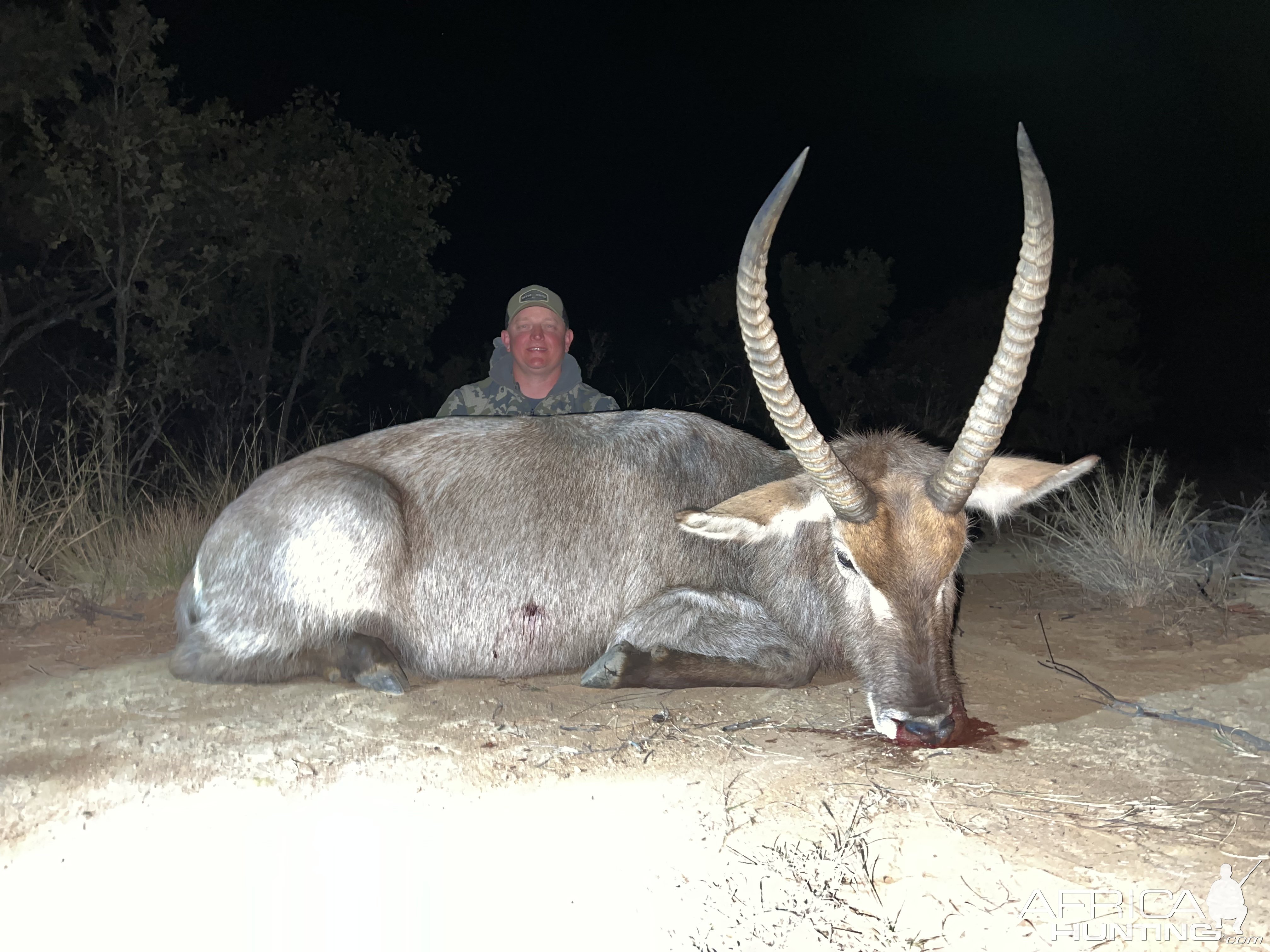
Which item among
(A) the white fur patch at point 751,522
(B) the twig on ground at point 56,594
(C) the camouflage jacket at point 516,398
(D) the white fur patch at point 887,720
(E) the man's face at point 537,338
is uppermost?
(E) the man's face at point 537,338

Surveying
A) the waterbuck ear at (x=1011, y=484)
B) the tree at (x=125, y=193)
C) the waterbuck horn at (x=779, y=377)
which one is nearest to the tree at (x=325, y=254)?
the tree at (x=125, y=193)

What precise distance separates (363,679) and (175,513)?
364cm

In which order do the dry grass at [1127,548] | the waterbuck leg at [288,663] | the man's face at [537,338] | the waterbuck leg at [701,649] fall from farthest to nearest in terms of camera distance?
the man's face at [537,338]
the dry grass at [1127,548]
the waterbuck leg at [288,663]
the waterbuck leg at [701,649]

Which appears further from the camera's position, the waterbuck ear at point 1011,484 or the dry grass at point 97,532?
the dry grass at point 97,532

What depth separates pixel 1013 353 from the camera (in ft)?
10.6

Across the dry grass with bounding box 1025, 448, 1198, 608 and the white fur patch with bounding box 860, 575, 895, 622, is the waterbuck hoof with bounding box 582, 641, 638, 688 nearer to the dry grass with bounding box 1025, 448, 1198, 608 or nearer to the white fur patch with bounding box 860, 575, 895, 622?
the white fur patch with bounding box 860, 575, 895, 622

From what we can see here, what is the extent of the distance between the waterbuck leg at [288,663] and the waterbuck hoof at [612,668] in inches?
28.8

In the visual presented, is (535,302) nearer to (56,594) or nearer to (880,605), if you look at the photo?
(56,594)

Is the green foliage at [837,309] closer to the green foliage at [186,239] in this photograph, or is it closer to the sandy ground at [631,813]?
the green foliage at [186,239]

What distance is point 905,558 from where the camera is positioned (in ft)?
11.3

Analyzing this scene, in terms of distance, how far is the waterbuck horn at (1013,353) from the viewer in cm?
291

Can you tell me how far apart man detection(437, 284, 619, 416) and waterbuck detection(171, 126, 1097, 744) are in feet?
5.61

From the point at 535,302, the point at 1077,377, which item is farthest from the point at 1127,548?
the point at 1077,377

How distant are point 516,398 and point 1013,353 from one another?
3.82m
